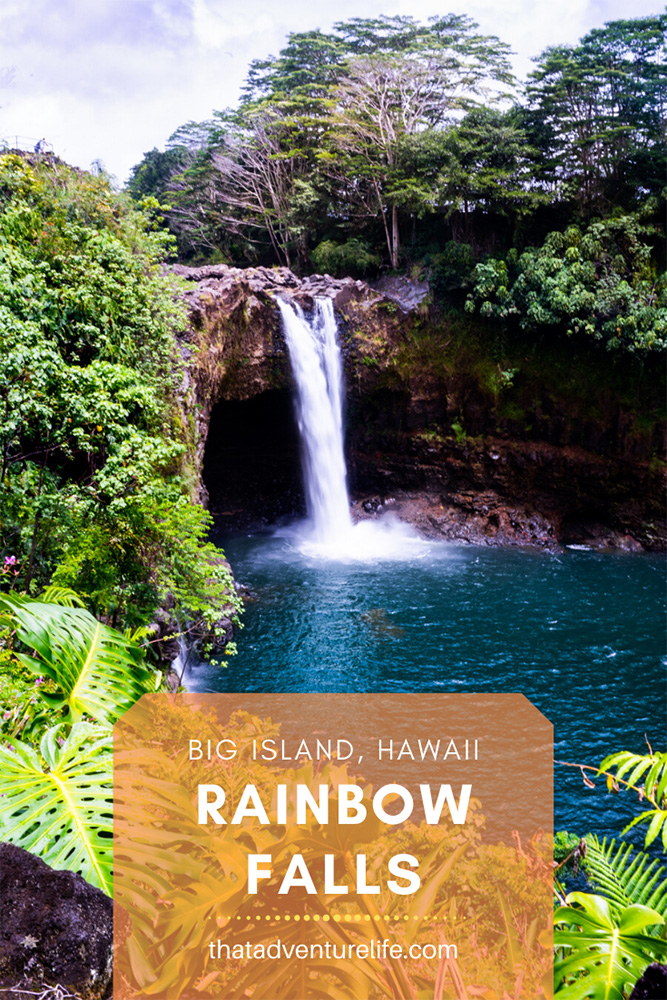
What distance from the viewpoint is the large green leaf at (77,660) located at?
2273 millimetres

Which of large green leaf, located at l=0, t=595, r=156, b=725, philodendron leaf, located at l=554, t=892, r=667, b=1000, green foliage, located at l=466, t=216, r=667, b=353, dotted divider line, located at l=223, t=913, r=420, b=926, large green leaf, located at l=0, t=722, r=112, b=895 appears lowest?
philodendron leaf, located at l=554, t=892, r=667, b=1000

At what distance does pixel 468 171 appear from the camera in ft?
57.8

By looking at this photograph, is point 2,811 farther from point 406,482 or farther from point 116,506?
point 406,482

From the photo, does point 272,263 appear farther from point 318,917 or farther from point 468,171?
point 318,917

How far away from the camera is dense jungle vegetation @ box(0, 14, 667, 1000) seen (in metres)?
1.83

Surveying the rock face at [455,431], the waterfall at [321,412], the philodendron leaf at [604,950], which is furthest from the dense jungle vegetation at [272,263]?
the waterfall at [321,412]

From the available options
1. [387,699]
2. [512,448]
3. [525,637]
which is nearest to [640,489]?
[512,448]

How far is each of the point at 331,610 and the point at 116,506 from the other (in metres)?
6.87

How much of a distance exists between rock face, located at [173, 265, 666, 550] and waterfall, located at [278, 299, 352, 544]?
36 cm

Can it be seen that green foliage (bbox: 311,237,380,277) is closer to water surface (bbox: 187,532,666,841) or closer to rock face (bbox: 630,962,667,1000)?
water surface (bbox: 187,532,666,841)

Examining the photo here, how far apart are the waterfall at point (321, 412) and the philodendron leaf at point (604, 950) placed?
1575 centimetres

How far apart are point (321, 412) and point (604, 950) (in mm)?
16603

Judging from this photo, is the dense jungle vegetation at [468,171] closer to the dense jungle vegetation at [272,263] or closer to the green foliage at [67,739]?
the dense jungle vegetation at [272,263]

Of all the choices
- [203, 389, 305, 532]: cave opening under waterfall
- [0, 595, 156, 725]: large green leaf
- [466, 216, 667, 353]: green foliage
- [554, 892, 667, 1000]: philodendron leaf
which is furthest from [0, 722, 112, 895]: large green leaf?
[466, 216, 667, 353]: green foliage
